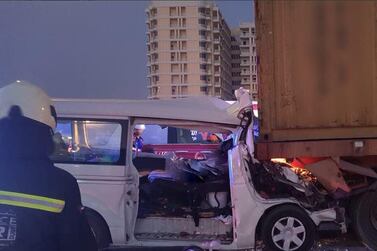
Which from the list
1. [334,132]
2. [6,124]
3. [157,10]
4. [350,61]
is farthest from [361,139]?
[6,124]

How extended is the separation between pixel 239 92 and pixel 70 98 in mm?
1759

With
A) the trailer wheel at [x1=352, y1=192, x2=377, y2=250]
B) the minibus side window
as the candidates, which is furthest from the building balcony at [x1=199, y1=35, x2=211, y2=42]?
the trailer wheel at [x1=352, y1=192, x2=377, y2=250]

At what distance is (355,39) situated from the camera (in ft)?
18.9

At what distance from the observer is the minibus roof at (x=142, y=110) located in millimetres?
5598

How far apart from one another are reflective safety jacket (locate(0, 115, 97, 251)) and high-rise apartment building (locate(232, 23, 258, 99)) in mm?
5542

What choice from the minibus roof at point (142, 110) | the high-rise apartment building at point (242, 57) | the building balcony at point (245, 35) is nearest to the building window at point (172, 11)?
the high-rise apartment building at point (242, 57)

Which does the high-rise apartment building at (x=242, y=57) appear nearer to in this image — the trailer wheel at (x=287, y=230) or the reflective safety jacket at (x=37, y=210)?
the trailer wheel at (x=287, y=230)

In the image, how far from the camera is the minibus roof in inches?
220

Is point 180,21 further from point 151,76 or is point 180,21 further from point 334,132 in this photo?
point 334,132

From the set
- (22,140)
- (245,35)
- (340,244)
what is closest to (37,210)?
(22,140)

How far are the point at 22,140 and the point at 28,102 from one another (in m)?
0.14

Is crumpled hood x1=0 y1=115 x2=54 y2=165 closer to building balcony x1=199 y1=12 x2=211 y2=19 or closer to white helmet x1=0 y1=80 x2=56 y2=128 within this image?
white helmet x1=0 y1=80 x2=56 y2=128

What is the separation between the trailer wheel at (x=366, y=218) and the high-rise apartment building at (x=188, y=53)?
354 cm

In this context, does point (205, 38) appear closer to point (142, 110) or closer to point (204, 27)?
point (204, 27)
